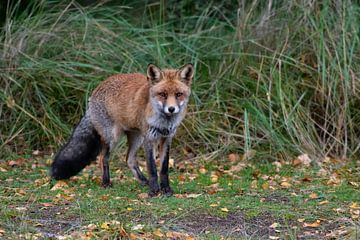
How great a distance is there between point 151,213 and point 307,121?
4.32 meters

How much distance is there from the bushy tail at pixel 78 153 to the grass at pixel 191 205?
154 mm

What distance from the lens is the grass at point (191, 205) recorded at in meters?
6.37

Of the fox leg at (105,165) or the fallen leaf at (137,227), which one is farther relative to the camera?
the fox leg at (105,165)

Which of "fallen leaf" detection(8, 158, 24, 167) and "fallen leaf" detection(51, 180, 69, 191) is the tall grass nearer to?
"fallen leaf" detection(8, 158, 24, 167)

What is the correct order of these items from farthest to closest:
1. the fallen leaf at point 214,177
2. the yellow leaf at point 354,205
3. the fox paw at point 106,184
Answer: the fallen leaf at point 214,177 → the fox paw at point 106,184 → the yellow leaf at point 354,205

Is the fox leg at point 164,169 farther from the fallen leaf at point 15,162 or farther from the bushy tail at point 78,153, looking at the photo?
the fallen leaf at point 15,162

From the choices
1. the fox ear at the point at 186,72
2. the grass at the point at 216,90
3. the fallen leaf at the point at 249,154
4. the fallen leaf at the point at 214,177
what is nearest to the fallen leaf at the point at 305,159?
the grass at the point at 216,90

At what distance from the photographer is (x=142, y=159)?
10.6 m

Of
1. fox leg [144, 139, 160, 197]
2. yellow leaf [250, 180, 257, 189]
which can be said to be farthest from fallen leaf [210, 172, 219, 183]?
fox leg [144, 139, 160, 197]

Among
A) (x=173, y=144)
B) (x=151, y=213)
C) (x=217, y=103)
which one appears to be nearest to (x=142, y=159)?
(x=173, y=144)

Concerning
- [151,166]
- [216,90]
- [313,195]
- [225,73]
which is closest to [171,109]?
[151,166]

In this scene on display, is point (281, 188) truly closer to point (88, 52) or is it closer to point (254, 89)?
point (254, 89)

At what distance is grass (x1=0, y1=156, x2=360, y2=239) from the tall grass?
0.82 metres

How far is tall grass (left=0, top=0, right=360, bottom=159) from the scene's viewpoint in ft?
35.0
